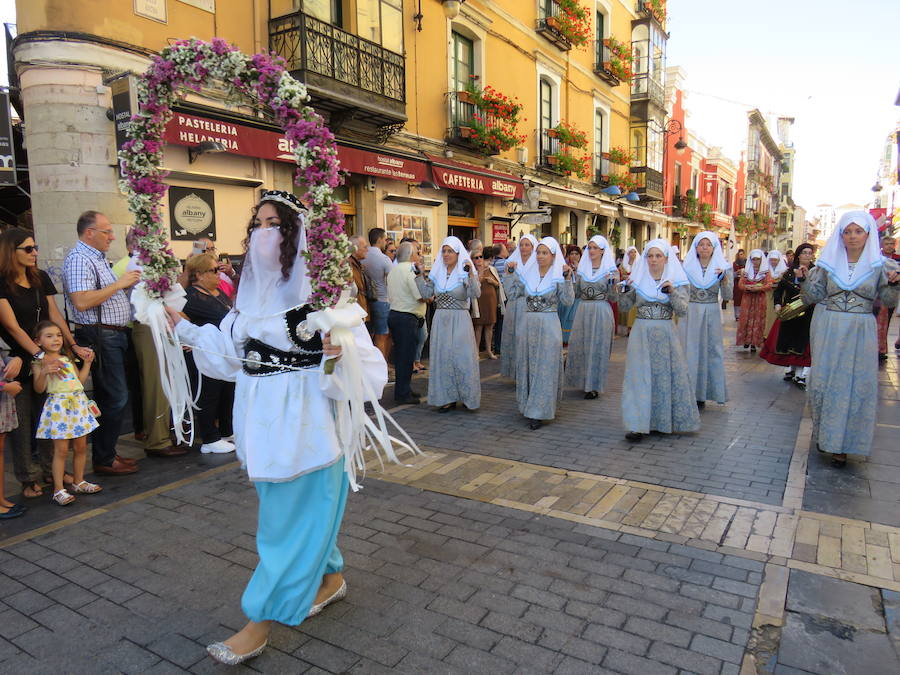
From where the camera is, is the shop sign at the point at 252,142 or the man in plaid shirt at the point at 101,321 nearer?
Result: the man in plaid shirt at the point at 101,321

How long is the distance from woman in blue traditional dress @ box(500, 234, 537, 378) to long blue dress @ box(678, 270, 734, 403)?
202 cm

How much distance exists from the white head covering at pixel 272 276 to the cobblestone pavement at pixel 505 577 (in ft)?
5.00

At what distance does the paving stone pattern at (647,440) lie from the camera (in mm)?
4859

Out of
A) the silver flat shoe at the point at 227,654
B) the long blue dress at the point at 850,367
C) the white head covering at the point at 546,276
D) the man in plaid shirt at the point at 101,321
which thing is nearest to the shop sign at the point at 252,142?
the man in plaid shirt at the point at 101,321

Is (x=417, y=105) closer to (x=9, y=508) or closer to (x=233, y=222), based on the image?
(x=233, y=222)

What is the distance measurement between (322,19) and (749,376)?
9265 millimetres

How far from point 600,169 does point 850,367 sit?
1893 cm

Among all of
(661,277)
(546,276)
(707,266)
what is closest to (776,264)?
(707,266)

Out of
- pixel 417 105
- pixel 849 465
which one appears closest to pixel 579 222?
pixel 417 105

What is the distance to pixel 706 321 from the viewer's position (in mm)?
7340

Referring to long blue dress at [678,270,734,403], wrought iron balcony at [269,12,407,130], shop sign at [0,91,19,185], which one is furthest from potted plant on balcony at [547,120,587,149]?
shop sign at [0,91,19,185]

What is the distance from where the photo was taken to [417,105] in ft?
44.6

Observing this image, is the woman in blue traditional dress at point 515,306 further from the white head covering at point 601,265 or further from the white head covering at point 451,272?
the white head covering at point 601,265

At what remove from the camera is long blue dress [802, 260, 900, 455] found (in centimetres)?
497
